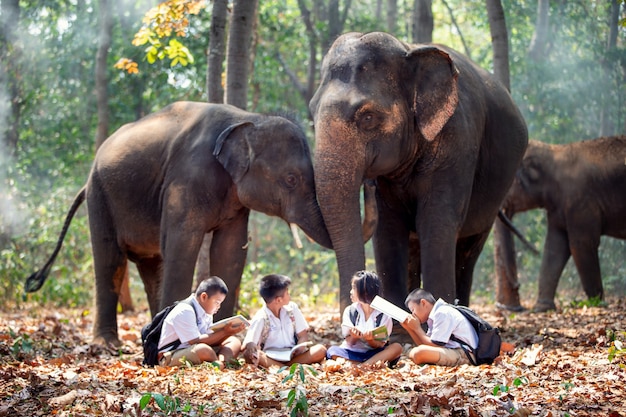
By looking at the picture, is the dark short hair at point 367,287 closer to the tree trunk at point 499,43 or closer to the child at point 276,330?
the child at point 276,330

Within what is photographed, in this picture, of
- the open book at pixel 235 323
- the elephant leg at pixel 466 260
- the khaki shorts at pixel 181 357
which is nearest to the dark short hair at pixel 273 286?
the open book at pixel 235 323

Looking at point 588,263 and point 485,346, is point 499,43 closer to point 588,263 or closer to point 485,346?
point 588,263

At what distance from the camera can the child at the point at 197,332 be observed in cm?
691

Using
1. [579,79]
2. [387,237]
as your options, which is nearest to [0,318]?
[387,237]

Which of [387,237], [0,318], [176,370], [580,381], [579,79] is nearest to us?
[580,381]

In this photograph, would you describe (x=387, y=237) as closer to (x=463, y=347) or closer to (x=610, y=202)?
(x=463, y=347)

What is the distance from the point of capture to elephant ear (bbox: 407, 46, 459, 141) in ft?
27.0

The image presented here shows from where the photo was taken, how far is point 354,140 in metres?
7.88

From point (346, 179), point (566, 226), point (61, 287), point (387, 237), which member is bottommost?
point (61, 287)

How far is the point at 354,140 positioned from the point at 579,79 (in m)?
12.1

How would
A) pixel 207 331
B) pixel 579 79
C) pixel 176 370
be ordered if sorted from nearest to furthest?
pixel 176 370, pixel 207 331, pixel 579 79

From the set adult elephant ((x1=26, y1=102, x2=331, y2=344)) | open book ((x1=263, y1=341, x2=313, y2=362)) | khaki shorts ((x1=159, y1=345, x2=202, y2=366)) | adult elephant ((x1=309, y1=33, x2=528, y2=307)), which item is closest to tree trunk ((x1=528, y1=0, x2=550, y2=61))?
adult elephant ((x1=309, y1=33, x2=528, y2=307))

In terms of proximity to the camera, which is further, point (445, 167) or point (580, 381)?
point (445, 167)

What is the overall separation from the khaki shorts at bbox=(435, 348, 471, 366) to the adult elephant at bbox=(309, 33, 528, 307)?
107 cm
